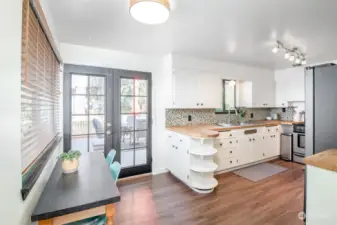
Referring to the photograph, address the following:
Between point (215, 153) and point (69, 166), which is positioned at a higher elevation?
point (69, 166)

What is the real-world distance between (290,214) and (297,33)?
2379mm

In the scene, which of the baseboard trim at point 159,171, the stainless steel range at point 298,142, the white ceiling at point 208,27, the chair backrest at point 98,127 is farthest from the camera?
the stainless steel range at point 298,142

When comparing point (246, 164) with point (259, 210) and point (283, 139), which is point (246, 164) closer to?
point (283, 139)

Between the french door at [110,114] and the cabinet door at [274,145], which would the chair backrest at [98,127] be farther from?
the cabinet door at [274,145]

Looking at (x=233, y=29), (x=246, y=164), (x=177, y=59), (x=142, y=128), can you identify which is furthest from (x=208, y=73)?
(x=246, y=164)

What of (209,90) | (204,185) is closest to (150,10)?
(204,185)

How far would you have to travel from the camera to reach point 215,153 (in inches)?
111

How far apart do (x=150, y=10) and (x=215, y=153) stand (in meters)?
2.26

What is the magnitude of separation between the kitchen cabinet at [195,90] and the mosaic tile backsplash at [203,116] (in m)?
0.34

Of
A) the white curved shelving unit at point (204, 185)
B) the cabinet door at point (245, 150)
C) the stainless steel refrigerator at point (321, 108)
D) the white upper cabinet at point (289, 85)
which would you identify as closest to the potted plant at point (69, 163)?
the white curved shelving unit at point (204, 185)

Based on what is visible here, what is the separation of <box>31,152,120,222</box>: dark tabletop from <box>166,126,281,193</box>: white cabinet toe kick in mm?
1510

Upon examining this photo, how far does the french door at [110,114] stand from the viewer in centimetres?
284

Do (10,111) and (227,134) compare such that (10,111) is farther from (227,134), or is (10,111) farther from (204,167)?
(227,134)

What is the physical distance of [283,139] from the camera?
4.29 meters
